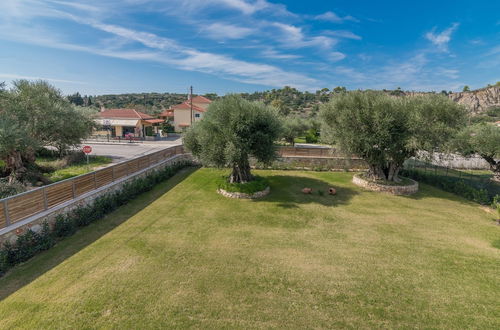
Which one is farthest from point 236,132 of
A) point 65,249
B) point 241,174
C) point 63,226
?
point 65,249

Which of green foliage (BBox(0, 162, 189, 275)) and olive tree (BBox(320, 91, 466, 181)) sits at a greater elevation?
olive tree (BBox(320, 91, 466, 181))

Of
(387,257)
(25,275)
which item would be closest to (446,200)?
(387,257)

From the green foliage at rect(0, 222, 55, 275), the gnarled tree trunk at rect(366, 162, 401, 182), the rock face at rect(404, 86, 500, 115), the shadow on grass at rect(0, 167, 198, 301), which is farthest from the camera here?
the rock face at rect(404, 86, 500, 115)

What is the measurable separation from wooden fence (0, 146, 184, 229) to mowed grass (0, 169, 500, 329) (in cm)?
174

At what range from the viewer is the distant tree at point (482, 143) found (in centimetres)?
1997

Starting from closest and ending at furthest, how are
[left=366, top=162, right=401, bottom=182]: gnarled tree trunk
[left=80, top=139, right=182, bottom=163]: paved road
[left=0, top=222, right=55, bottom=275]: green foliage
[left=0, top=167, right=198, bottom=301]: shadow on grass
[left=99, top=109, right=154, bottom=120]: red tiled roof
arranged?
[left=0, top=167, right=198, bottom=301]: shadow on grass
[left=0, top=222, right=55, bottom=275]: green foliage
[left=366, top=162, right=401, bottom=182]: gnarled tree trunk
[left=80, top=139, right=182, bottom=163]: paved road
[left=99, top=109, right=154, bottom=120]: red tiled roof

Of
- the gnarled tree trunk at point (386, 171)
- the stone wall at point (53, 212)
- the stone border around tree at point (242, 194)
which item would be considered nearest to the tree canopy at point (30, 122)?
the stone wall at point (53, 212)

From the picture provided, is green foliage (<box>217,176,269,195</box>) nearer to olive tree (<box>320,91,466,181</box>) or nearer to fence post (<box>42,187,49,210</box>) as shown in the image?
olive tree (<box>320,91,466,181</box>)

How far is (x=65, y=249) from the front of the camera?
916 centimetres

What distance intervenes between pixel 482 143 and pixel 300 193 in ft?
56.3

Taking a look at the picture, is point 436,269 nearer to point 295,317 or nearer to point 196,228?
point 295,317

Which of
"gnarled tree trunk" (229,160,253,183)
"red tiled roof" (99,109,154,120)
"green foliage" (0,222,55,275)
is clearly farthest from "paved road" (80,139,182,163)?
"green foliage" (0,222,55,275)

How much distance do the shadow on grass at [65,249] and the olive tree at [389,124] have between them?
555 inches

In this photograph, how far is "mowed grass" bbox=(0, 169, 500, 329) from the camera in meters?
6.36
